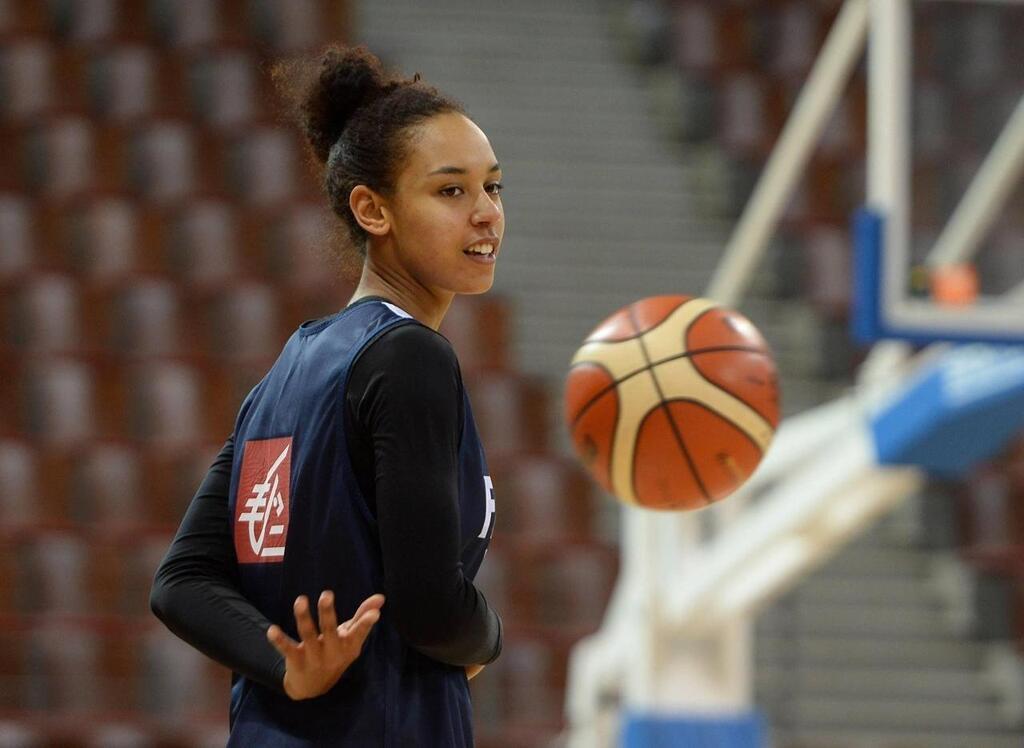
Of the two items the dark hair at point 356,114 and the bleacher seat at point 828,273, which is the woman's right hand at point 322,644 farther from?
the bleacher seat at point 828,273

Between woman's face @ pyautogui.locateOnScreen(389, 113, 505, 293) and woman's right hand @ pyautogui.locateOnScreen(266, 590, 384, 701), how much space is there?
1.18 feet

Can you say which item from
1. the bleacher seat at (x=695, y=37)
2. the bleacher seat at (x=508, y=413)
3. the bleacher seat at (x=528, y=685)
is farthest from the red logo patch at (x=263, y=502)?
the bleacher seat at (x=695, y=37)

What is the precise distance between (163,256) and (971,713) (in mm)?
3800

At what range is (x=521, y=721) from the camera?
20.3 ft

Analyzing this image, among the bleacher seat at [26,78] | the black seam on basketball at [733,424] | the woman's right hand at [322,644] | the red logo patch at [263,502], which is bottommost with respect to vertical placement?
the woman's right hand at [322,644]

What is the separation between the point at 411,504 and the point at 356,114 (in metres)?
0.46

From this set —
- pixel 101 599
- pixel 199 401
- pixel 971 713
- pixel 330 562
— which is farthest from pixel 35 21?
pixel 330 562

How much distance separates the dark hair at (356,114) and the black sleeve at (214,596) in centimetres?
31

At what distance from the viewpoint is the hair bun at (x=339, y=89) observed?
173cm

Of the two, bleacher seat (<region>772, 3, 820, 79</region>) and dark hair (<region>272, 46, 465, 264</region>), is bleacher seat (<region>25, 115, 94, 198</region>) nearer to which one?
bleacher seat (<region>772, 3, 820, 79</region>)

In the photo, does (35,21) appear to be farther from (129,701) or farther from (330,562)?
(330,562)

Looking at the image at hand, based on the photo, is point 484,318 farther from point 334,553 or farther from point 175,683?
point 334,553

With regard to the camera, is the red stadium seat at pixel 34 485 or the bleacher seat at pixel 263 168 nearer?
the red stadium seat at pixel 34 485

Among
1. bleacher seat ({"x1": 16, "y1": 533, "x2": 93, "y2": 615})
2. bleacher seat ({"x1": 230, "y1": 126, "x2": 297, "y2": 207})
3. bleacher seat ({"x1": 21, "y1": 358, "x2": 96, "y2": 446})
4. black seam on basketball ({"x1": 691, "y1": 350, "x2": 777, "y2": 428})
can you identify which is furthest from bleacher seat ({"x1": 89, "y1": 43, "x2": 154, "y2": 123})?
black seam on basketball ({"x1": 691, "y1": 350, "x2": 777, "y2": 428})
